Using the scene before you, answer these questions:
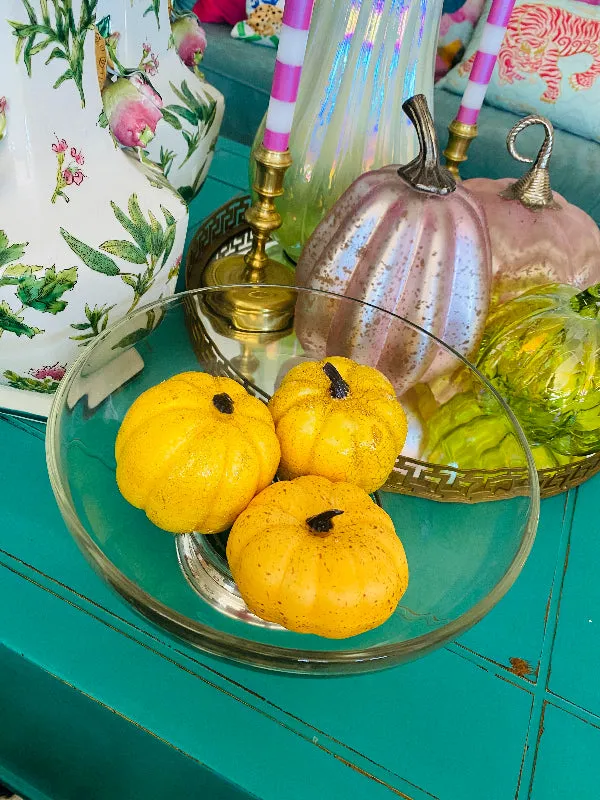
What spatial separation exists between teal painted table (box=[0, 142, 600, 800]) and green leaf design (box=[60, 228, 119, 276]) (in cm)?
15

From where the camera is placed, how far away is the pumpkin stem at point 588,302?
1.56ft

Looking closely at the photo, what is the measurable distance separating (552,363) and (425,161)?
161 mm

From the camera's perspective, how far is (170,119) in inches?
21.7

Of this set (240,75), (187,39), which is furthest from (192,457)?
(240,75)

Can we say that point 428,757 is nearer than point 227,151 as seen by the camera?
Yes

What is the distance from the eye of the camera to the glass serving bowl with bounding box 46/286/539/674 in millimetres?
→ 310

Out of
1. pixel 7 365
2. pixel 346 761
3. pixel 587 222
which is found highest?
pixel 587 222

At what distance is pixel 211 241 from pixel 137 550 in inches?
13.7

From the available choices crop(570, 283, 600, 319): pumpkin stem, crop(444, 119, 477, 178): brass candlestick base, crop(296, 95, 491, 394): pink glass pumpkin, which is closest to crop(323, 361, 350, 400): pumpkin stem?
crop(296, 95, 491, 394): pink glass pumpkin

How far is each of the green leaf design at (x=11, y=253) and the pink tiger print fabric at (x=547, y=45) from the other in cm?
141

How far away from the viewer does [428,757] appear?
376mm

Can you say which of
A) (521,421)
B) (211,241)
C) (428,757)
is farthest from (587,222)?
(428,757)

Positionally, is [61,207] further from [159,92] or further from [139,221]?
[159,92]

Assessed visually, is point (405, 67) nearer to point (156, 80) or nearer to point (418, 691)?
point (156, 80)
